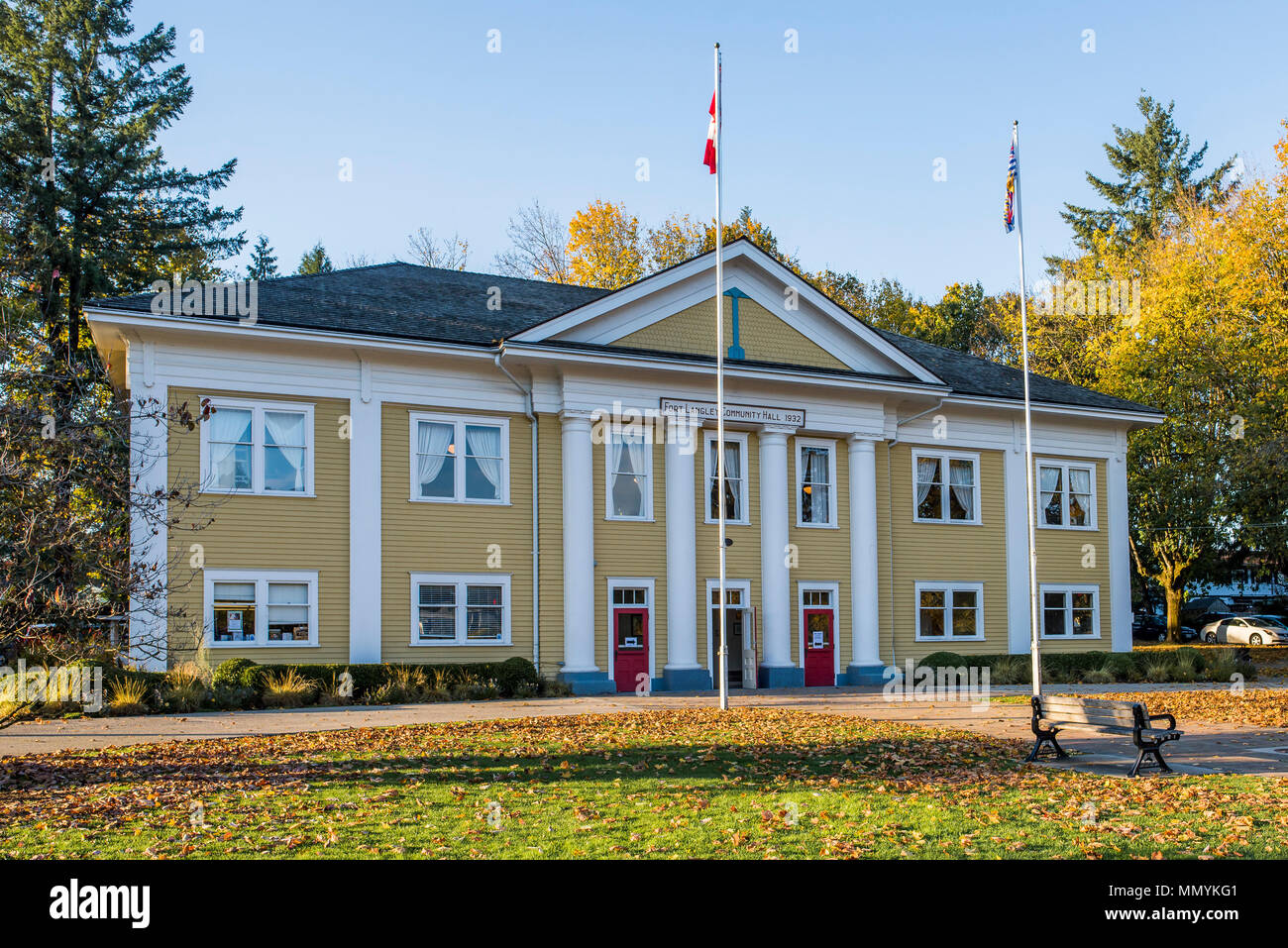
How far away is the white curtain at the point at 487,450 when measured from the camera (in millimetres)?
27062

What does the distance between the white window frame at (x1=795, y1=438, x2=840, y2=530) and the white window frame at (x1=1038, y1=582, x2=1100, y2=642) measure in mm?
7812

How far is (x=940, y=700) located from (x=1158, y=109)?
56.5m

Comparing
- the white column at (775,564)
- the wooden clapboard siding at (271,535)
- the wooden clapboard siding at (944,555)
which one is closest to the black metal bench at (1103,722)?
the white column at (775,564)

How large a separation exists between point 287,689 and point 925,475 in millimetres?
18641

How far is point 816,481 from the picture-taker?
30.8 meters

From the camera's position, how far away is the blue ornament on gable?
2880cm

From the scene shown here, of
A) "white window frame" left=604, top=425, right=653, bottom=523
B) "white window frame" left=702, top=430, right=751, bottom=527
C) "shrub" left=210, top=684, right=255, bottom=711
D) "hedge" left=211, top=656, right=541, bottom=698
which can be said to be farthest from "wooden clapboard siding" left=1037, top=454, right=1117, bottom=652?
"shrub" left=210, top=684, right=255, bottom=711

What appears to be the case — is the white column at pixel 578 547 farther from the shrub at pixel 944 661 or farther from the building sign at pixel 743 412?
the shrub at pixel 944 661

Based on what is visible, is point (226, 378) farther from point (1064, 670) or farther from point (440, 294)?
point (1064, 670)

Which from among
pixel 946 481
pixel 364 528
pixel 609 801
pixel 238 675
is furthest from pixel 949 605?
pixel 609 801

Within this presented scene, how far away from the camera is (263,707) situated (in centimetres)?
2194

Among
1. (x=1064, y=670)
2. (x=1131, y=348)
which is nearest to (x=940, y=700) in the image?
(x=1064, y=670)

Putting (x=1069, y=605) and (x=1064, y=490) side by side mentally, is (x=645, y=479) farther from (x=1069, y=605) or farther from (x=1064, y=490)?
(x=1069, y=605)
